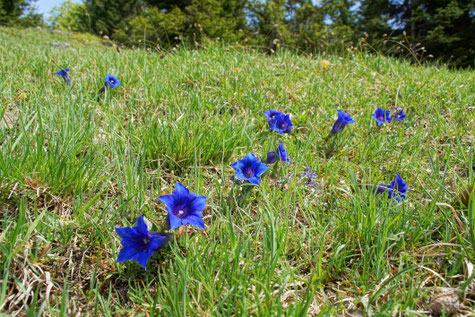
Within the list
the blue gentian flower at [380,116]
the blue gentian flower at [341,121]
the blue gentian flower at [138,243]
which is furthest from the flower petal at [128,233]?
the blue gentian flower at [380,116]

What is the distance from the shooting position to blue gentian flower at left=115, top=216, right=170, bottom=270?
134cm

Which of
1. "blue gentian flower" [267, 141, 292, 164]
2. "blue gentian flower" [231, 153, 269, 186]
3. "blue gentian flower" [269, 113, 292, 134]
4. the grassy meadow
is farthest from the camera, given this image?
"blue gentian flower" [269, 113, 292, 134]

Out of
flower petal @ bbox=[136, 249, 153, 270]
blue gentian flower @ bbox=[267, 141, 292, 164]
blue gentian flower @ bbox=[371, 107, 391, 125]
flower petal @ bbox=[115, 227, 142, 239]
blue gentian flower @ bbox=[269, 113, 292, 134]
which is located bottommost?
flower petal @ bbox=[136, 249, 153, 270]

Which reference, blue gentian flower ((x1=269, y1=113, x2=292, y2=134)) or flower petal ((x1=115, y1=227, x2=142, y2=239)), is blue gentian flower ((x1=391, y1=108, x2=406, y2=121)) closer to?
blue gentian flower ((x1=269, y1=113, x2=292, y2=134))

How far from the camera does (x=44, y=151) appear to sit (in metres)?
1.77

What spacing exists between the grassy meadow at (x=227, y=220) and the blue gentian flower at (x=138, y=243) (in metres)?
0.10

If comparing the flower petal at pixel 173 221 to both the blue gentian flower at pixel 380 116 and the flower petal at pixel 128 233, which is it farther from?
the blue gentian flower at pixel 380 116

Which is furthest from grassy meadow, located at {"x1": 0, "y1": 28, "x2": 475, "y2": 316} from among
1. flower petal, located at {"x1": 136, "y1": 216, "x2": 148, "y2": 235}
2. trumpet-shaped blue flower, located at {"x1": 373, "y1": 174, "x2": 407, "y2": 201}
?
flower petal, located at {"x1": 136, "y1": 216, "x2": 148, "y2": 235}

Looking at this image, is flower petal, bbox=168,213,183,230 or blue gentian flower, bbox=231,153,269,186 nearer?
flower petal, bbox=168,213,183,230

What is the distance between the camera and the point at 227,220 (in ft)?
5.59

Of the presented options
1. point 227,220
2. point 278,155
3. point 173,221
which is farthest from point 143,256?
point 278,155

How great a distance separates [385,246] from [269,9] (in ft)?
49.2

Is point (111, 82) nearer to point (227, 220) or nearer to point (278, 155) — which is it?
point (278, 155)

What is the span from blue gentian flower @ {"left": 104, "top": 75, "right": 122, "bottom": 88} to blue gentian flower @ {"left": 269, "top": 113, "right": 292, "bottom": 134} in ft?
4.78
